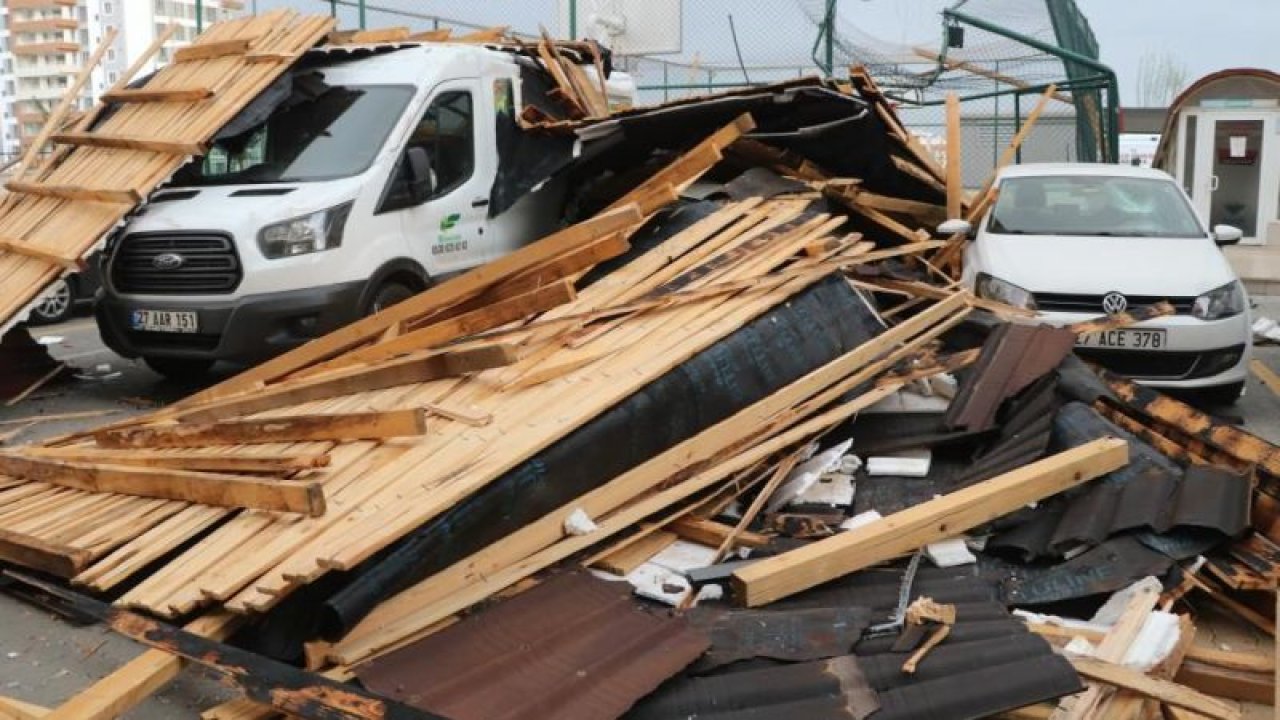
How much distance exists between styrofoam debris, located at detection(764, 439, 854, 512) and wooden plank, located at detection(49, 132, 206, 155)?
221 inches

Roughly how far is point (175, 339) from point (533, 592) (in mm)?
5024

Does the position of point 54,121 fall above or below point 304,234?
above

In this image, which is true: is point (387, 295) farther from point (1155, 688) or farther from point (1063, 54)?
point (1063, 54)

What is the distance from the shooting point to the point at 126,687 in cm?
385

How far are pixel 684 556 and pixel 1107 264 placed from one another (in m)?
4.61

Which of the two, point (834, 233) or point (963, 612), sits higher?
point (834, 233)

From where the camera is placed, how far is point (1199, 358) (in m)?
7.66

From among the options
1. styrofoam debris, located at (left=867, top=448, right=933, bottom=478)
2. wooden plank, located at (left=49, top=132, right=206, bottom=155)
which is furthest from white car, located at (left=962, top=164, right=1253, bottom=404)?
wooden plank, located at (left=49, top=132, right=206, bottom=155)

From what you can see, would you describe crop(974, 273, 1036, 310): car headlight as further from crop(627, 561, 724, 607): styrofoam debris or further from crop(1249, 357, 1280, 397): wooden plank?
crop(627, 561, 724, 607): styrofoam debris

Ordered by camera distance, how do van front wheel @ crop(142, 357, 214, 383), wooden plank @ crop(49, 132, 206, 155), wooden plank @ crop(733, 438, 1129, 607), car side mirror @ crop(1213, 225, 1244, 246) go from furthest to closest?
van front wheel @ crop(142, 357, 214, 383), car side mirror @ crop(1213, 225, 1244, 246), wooden plank @ crop(49, 132, 206, 155), wooden plank @ crop(733, 438, 1129, 607)

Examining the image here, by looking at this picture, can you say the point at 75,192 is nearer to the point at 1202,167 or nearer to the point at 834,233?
the point at 834,233

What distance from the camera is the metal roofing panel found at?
3736 millimetres

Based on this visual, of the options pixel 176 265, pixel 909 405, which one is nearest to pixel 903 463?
pixel 909 405

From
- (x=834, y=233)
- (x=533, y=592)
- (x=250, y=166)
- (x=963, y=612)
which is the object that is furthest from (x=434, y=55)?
(x=963, y=612)
